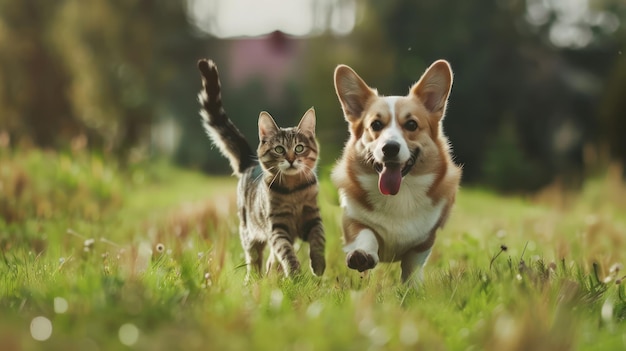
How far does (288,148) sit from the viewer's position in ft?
10.8

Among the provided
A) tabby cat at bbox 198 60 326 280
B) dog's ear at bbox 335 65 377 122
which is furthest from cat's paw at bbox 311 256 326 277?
dog's ear at bbox 335 65 377 122

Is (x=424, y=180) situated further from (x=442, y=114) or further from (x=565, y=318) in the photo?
(x=565, y=318)

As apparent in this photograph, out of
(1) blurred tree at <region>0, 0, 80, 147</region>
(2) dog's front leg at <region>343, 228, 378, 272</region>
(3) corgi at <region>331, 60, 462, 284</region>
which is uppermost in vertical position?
(3) corgi at <region>331, 60, 462, 284</region>

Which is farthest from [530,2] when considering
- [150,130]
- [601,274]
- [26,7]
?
[601,274]

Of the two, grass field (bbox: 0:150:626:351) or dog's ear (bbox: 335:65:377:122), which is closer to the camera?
grass field (bbox: 0:150:626:351)

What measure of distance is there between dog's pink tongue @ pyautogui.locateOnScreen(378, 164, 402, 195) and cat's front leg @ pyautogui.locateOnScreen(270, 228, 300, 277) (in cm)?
52

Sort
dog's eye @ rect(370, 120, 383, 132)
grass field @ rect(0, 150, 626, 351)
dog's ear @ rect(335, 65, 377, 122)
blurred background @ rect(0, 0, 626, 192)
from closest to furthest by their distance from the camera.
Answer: grass field @ rect(0, 150, 626, 351)
dog's eye @ rect(370, 120, 383, 132)
dog's ear @ rect(335, 65, 377, 122)
blurred background @ rect(0, 0, 626, 192)

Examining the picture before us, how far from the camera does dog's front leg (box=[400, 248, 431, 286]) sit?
3385 mm

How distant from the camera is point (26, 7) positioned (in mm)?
13406

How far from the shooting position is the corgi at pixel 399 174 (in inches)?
130

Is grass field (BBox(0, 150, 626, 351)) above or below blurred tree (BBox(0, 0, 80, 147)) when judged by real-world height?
above

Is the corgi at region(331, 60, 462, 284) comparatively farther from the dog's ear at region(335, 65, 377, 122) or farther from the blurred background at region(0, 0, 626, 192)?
the blurred background at region(0, 0, 626, 192)

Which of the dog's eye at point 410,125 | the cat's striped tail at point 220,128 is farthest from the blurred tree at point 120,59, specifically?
the dog's eye at point 410,125

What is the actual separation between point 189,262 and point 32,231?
2735 mm
